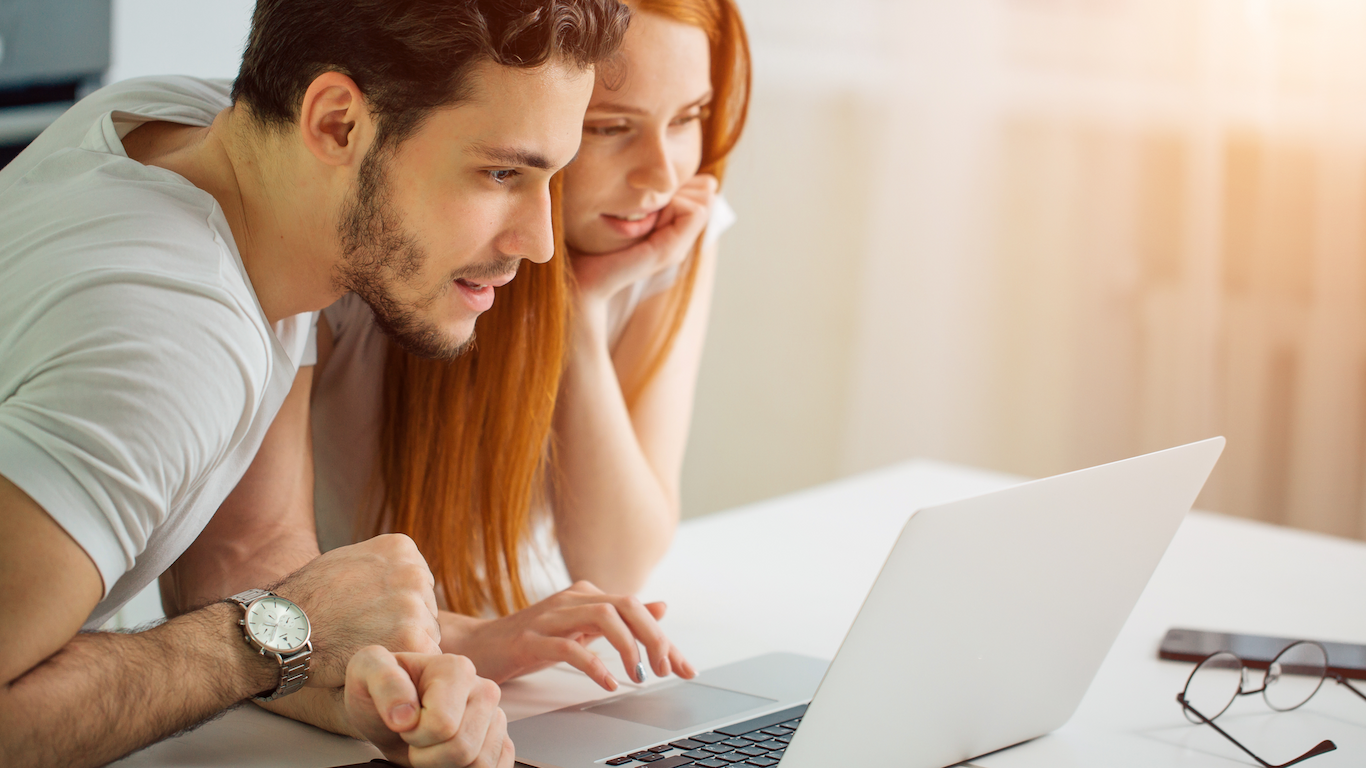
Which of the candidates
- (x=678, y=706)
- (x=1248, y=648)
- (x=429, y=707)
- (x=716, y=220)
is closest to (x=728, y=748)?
(x=678, y=706)

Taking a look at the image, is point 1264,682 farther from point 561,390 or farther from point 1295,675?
point 561,390

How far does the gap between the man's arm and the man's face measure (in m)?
0.32

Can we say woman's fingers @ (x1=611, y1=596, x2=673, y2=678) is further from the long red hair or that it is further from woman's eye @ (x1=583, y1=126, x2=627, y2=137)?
woman's eye @ (x1=583, y1=126, x2=627, y2=137)

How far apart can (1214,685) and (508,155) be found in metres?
0.74

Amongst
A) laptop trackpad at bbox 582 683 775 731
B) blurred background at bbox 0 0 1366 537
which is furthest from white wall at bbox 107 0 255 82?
blurred background at bbox 0 0 1366 537

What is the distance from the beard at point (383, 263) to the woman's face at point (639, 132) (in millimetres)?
292

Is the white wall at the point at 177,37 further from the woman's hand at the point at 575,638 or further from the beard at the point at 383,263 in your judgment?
the woman's hand at the point at 575,638

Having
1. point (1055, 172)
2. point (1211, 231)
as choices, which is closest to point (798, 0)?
point (1055, 172)

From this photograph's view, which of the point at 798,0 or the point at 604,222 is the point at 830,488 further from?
the point at 798,0

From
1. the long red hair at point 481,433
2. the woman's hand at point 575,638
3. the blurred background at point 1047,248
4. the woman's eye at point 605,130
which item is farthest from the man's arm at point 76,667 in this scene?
the blurred background at point 1047,248

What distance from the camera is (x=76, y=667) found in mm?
696

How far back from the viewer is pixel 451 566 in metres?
1.22

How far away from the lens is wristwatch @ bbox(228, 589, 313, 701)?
776 mm

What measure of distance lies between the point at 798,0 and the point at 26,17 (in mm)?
1605
